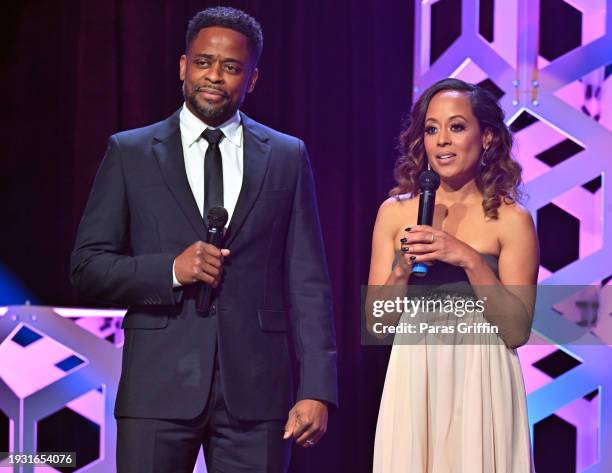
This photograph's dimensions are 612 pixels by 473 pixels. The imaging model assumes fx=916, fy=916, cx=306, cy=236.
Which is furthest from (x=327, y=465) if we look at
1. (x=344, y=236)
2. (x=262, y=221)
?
(x=262, y=221)

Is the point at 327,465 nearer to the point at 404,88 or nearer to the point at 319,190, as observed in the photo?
the point at 319,190

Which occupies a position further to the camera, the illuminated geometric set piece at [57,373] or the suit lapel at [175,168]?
the illuminated geometric set piece at [57,373]

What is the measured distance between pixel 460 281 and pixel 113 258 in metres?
0.93

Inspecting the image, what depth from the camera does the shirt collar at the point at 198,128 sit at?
2402 millimetres

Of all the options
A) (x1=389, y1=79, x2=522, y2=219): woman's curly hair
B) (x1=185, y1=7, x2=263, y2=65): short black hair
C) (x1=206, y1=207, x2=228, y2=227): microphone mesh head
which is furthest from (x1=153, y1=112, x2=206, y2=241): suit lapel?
(x1=389, y1=79, x2=522, y2=219): woman's curly hair

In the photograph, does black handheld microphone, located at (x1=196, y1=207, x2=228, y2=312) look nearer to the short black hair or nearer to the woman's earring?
the short black hair

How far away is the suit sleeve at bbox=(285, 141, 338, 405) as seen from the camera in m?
2.31

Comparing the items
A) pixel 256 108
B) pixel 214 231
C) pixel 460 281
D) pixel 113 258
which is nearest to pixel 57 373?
pixel 256 108

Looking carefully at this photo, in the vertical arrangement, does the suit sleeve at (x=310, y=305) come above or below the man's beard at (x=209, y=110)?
below

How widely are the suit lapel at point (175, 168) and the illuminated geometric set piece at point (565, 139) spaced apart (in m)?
1.54

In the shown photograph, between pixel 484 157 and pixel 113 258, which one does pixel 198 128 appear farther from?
pixel 484 157

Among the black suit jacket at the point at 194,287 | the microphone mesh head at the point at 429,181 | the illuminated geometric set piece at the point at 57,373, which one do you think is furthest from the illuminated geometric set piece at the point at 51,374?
the microphone mesh head at the point at 429,181

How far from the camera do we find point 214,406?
2213 mm

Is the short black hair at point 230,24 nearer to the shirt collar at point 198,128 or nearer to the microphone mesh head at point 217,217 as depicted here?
the shirt collar at point 198,128
